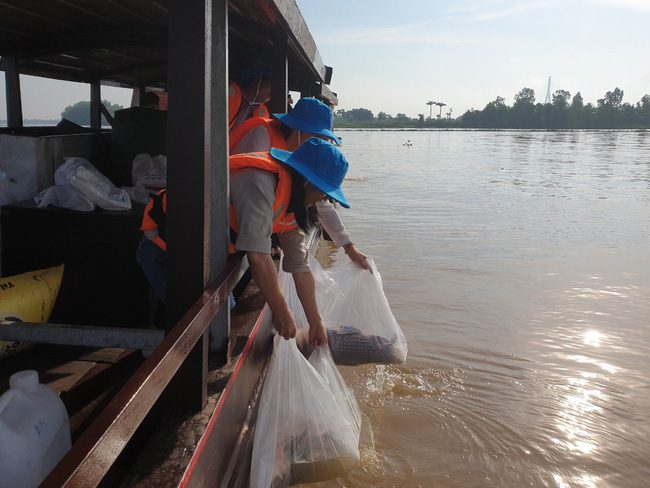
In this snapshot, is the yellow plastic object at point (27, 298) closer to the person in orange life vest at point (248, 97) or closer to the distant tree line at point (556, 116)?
the person in orange life vest at point (248, 97)

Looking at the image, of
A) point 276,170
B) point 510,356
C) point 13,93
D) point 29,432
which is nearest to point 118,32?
point 13,93

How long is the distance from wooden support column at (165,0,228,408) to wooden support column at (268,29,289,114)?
210 cm

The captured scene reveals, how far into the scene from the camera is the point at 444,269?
7.32 m

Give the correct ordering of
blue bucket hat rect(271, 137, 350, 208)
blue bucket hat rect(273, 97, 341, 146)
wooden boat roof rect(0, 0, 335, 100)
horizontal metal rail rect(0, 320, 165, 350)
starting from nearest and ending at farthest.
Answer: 1. horizontal metal rail rect(0, 320, 165, 350)
2. blue bucket hat rect(271, 137, 350, 208)
3. blue bucket hat rect(273, 97, 341, 146)
4. wooden boat roof rect(0, 0, 335, 100)

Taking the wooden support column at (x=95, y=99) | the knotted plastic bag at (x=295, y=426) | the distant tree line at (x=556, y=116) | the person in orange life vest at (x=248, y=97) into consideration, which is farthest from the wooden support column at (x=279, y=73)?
the distant tree line at (x=556, y=116)

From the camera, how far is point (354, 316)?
11.5ft

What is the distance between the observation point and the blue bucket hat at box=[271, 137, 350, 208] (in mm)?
2201

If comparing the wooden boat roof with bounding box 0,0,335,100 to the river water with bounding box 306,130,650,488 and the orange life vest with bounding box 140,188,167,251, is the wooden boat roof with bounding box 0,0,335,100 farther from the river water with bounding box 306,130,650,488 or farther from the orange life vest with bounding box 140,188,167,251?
the river water with bounding box 306,130,650,488

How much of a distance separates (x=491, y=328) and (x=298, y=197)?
3634 mm

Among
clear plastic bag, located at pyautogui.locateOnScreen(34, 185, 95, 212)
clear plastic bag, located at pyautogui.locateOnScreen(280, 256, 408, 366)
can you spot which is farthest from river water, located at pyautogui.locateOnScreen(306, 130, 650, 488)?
clear plastic bag, located at pyautogui.locateOnScreen(34, 185, 95, 212)

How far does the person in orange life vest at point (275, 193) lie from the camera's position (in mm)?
2129

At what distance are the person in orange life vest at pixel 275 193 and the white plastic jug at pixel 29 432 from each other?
0.81m

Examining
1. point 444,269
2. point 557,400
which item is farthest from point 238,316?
point 444,269

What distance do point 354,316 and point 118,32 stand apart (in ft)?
8.14
